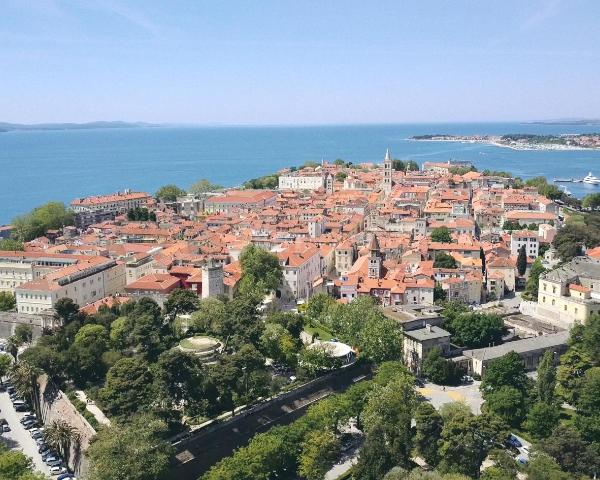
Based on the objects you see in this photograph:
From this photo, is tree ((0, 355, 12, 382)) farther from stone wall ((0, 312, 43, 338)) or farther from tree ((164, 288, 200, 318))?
tree ((164, 288, 200, 318))

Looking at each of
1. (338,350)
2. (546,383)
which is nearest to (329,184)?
(338,350)

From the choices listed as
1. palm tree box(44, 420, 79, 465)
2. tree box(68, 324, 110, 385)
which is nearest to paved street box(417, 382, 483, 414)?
tree box(68, 324, 110, 385)

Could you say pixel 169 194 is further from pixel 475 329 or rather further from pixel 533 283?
pixel 475 329

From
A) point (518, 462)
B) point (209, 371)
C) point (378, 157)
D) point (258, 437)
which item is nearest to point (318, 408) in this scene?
point (258, 437)

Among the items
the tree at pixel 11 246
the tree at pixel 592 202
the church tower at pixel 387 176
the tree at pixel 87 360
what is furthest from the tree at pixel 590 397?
the church tower at pixel 387 176

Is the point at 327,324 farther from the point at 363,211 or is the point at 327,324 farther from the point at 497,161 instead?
the point at 497,161
